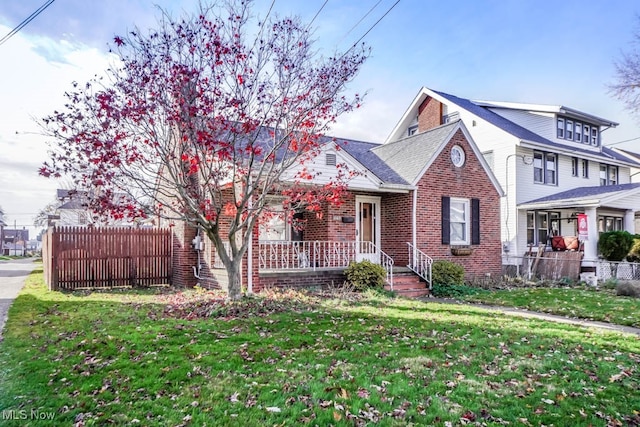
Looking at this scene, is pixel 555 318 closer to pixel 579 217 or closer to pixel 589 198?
pixel 579 217

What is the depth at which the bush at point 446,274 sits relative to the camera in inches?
506

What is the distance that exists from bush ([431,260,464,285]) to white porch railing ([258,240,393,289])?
142 centimetres

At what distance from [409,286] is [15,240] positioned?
80.0 meters

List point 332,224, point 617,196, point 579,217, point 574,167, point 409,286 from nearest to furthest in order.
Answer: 1. point 409,286
2. point 332,224
3. point 579,217
4. point 617,196
5. point 574,167

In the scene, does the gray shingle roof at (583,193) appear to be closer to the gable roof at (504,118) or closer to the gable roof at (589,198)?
the gable roof at (589,198)

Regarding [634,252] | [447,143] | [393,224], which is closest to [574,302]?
[393,224]

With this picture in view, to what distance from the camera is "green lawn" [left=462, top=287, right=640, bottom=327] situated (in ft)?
29.1

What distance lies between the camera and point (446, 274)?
42.3ft

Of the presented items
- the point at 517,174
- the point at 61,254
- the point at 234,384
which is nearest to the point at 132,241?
the point at 61,254

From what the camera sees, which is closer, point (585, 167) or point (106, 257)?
point (106, 257)

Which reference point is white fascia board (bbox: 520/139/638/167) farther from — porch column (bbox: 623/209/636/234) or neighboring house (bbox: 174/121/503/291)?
neighboring house (bbox: 174/121/503/291)

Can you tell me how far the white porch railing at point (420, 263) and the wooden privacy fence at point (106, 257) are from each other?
7.89m

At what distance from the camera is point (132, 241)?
13055 mm

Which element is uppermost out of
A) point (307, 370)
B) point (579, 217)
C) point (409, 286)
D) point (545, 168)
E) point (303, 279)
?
point (545, 168)
